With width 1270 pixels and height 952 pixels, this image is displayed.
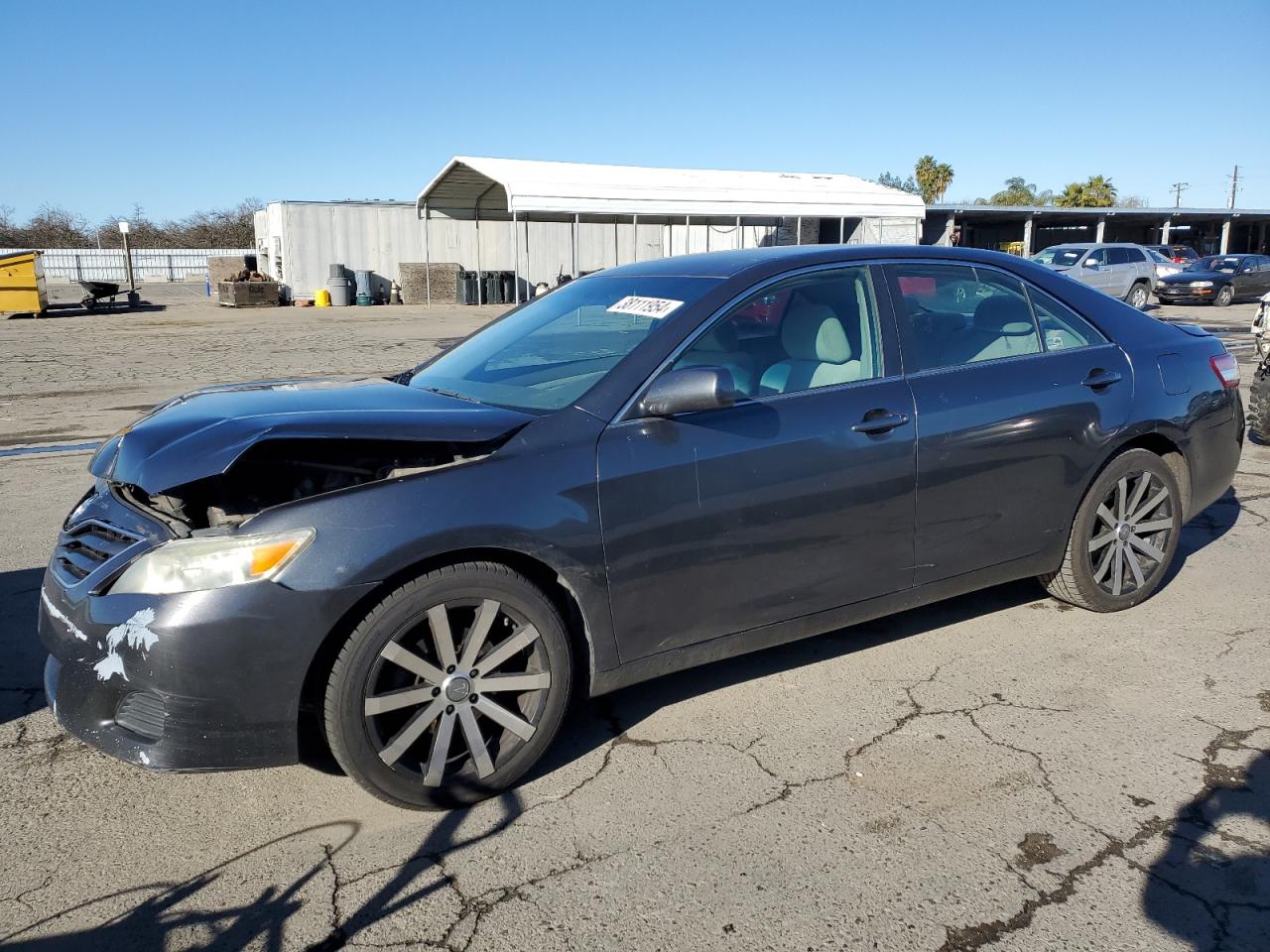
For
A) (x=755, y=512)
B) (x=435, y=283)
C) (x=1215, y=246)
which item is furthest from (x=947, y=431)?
(x=1215, y=246)

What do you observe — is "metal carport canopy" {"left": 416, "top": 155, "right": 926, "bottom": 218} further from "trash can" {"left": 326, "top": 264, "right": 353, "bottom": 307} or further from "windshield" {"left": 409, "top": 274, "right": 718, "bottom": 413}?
"windshield" {"left": 409, "top": 274, "right": 718, "bottom": 413}

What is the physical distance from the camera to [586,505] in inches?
122

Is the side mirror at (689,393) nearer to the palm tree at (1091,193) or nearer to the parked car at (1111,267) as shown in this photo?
the parked car at (1111,267)

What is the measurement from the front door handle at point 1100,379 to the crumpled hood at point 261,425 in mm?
2507

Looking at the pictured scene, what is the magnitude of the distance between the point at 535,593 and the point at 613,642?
34 cm

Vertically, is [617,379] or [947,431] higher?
[617,379]

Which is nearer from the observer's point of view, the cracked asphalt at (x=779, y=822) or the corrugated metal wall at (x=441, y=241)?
the cracked asphalt at (x=779, y=822)

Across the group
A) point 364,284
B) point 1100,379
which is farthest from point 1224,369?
point 364,284

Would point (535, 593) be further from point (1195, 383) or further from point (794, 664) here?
point (1195, 383)

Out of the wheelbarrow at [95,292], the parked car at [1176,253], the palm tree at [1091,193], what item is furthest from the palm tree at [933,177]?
the wheelbarrow at [95,292]

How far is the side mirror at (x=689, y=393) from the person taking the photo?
318 centimetres

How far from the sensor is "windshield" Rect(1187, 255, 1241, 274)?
28328 millimetres

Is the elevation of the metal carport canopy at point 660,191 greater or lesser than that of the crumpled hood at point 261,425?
greater

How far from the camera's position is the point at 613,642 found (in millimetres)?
3199
